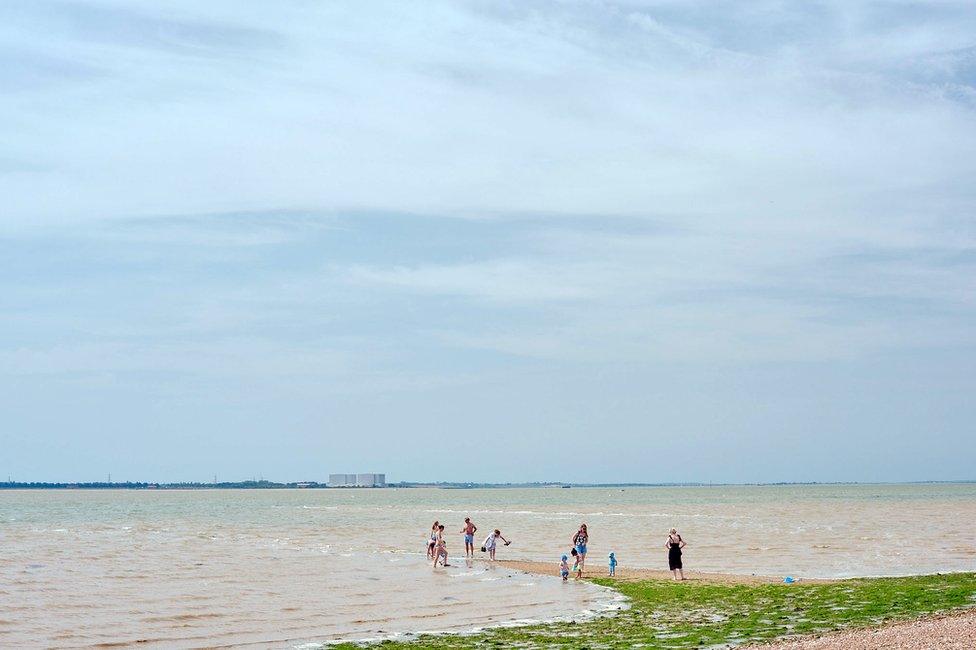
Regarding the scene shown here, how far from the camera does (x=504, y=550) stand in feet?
165

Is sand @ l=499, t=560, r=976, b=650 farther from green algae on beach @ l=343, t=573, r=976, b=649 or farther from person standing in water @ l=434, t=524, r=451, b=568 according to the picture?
person standing in water @ l=434, t=524, r=451, b=568

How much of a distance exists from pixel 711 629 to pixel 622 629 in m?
1.96

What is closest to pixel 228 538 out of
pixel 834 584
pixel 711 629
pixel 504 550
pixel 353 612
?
pixel 504 550

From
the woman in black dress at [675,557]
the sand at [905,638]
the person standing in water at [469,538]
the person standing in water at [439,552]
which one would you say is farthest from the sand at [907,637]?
the person standing in water at [469,538]

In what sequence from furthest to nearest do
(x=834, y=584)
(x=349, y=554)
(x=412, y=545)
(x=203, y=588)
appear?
(x=412, y=545), (x=349, y=554), (x=203, y=588), (x=834, y=584)

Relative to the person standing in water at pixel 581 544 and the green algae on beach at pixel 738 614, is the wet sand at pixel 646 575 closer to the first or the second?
the person standing in water at pixel 581 544

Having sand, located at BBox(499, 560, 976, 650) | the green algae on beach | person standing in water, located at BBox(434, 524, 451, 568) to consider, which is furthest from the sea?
sand, located at BBox(499, 560, 976, 650)

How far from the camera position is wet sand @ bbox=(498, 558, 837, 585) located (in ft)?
107

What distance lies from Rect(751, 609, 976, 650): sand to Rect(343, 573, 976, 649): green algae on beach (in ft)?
4.14

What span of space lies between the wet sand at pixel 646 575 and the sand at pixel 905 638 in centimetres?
1234

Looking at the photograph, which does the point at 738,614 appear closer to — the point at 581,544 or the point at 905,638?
the point at 905,638

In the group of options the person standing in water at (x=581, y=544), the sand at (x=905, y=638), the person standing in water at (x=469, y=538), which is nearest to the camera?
the sand at (x=905, y=638)

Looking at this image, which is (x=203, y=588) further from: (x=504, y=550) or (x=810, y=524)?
(x=810, y=524)

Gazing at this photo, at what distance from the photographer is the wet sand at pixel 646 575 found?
32.5m
